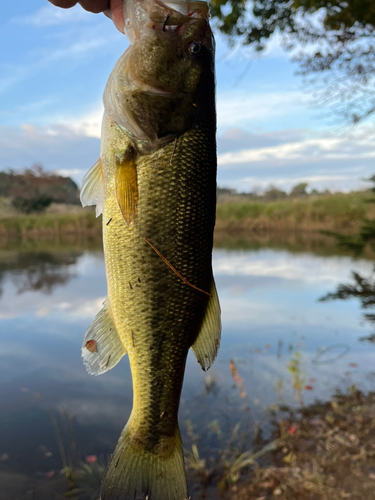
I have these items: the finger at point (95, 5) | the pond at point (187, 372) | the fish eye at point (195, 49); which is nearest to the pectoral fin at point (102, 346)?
the fish eye at point (195, 49)

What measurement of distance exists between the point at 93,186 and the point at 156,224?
1.09 feet

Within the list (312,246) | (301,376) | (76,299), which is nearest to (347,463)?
(301,376)

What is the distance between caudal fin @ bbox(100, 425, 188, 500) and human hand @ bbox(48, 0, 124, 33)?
1.78 m

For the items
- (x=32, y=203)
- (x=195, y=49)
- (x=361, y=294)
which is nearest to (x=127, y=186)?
(x=195, y=49)

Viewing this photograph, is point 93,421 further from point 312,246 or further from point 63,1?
point 312,246

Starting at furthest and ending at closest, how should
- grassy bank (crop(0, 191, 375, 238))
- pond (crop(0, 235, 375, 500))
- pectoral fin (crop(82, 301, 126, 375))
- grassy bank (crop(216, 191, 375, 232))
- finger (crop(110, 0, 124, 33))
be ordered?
A: grassy bank (crop(0, 191, 375, 238))
grassy bank (crop(216, 191, 375, 232))
pond (crop(0, 235, 375, 500))
finger (crop(110, 0, 124, 33))
pectoral fin (crop(82, 301, 126, 375))

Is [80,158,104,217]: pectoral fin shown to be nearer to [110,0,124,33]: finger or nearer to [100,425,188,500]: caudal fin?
[110,0,124,33]: finger

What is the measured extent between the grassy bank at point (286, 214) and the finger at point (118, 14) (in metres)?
17.7

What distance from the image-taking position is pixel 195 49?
4.78 feet

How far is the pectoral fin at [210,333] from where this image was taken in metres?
1.44

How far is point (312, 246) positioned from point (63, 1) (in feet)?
75.8

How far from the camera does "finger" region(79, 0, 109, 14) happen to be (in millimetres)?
1723

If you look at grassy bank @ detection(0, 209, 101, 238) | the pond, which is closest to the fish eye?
the pond

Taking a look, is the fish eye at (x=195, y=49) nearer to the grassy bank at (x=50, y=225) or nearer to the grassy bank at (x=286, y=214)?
the grassy bank at (x=286, y=214)
